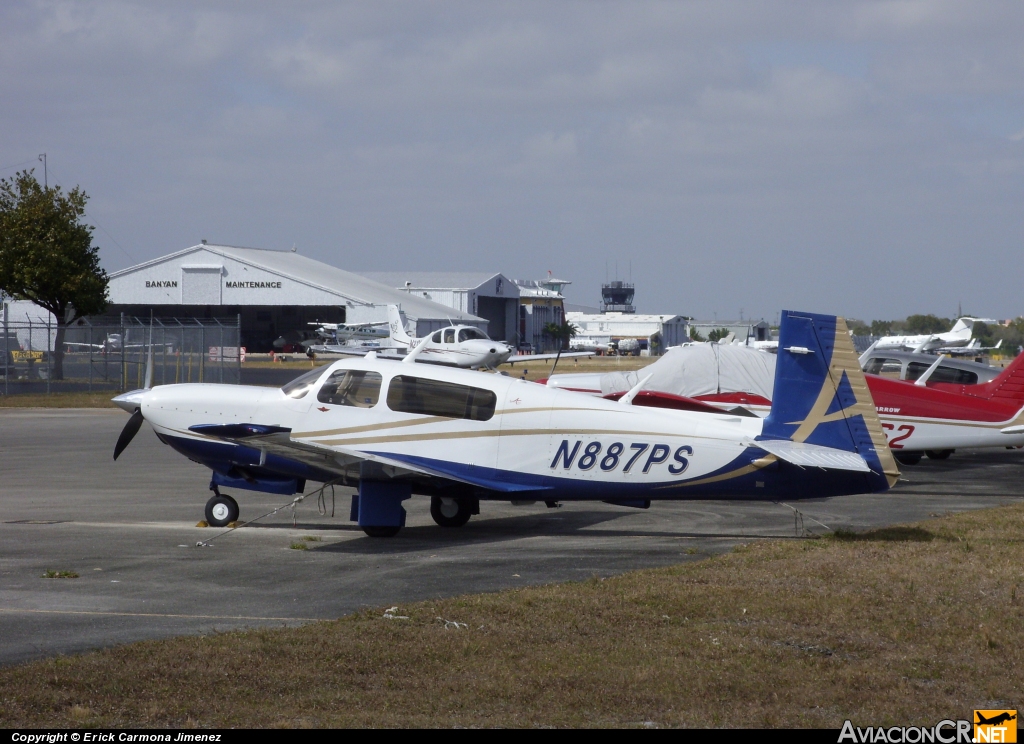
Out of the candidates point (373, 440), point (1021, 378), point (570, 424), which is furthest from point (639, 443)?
point (1021, 378)

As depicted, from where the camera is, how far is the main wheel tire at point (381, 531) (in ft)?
36.1

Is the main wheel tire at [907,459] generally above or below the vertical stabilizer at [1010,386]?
below

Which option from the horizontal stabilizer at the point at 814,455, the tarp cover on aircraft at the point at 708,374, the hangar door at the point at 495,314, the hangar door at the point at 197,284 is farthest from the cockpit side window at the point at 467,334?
the hangar door at the point at 495,314

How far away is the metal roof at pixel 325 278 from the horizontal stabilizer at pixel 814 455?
67.4m

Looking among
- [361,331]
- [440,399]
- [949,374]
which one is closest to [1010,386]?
[949,374]

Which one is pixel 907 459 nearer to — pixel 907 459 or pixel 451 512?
pixel 907 459

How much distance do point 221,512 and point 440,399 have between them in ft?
9.59

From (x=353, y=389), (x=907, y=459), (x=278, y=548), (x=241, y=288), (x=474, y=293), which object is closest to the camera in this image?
(x=278, y=548)

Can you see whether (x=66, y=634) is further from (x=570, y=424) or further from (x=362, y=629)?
(x=570, y=424)

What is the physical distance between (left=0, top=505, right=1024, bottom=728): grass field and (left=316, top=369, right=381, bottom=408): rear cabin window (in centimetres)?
365

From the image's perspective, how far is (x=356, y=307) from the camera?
76188mm

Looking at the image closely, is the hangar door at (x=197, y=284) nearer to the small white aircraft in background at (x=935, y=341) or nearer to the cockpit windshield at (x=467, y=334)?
the cockpit windshield at (x=467, y=334)

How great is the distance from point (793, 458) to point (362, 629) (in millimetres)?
4742

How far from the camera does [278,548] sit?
34.5 feet
